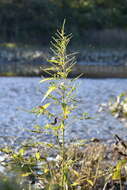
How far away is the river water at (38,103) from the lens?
982 centimetres

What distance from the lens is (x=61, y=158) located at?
4.36m

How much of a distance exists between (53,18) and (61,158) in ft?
116

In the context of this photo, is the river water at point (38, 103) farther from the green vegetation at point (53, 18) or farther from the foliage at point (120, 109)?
the green vegetation at point (53, 18)

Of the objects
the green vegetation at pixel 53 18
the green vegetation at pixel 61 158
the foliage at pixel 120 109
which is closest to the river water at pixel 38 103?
the foliage at pixel 120 109

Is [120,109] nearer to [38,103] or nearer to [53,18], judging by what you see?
[38,103]

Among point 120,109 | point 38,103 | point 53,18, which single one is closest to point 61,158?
point 120,109

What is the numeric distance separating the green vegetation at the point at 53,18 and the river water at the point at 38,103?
626 inches

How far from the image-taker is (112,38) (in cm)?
3688

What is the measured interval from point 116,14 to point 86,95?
93.9 feet

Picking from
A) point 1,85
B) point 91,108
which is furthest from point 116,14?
point 91,108

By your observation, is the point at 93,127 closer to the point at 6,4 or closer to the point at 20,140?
the point at 20,140

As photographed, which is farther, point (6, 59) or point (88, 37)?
point (88, 37)

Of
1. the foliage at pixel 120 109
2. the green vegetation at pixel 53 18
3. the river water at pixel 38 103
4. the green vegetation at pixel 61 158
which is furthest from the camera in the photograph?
the green vegetation at pixel 53 18

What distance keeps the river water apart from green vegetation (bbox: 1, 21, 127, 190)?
0.50 metres
